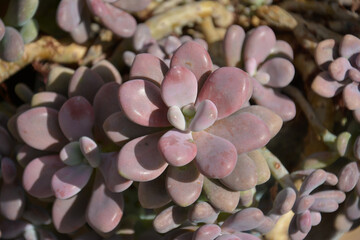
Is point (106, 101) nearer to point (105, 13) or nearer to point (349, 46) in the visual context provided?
point (105, 13)

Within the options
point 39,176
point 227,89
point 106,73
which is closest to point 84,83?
point 106,73

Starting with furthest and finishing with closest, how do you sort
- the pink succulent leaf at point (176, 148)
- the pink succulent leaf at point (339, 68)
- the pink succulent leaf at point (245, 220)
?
1. the pink succulent leaf at point (339, 68)
2. the pink succulent leaf at point (245, 220)
3. the pink succulent leaf at point (176, 148)

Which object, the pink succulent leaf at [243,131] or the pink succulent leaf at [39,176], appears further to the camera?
the pink succulent leaf at [39,176]

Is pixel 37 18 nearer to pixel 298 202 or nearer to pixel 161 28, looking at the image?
pixel 161 28

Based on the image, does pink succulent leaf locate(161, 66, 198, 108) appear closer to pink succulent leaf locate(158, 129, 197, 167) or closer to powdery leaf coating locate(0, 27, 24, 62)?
pink succulent leaf locate(158, 129, 197, 167)

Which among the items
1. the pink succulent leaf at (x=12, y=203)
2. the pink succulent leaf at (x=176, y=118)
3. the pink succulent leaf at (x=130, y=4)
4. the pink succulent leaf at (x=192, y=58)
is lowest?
the pink succulent leaf at (x=12, y=203)

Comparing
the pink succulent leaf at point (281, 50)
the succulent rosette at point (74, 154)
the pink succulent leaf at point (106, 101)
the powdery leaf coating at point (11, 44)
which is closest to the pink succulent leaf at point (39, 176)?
the succulent rosette at point (74, 154)

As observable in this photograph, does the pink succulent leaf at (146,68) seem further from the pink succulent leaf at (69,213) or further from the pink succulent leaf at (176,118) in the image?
the pink succulent leaf at (69,213)
